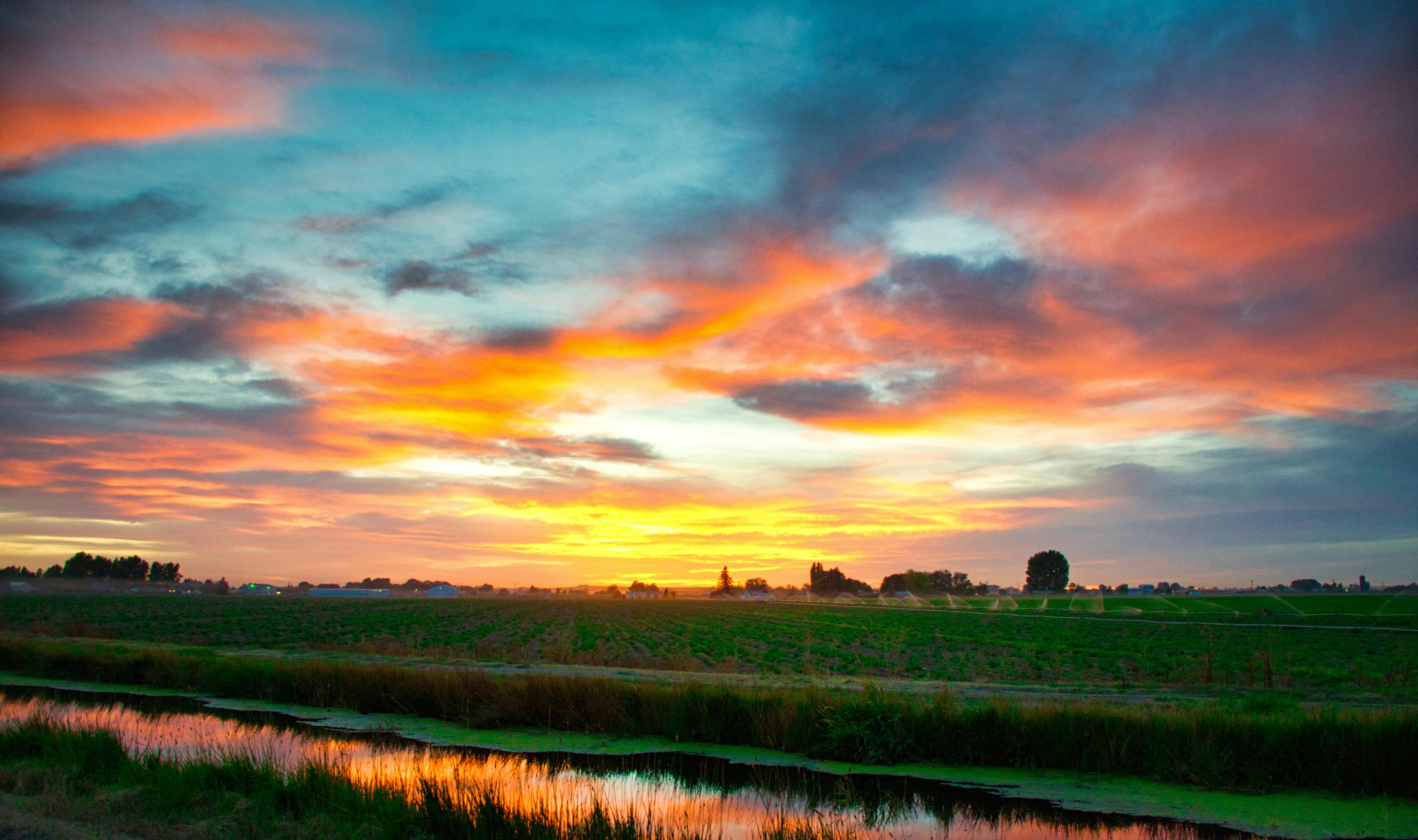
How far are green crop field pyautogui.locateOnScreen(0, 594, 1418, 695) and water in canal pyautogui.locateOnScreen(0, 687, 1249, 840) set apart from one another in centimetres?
1022

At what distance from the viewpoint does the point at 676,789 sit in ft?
40.1

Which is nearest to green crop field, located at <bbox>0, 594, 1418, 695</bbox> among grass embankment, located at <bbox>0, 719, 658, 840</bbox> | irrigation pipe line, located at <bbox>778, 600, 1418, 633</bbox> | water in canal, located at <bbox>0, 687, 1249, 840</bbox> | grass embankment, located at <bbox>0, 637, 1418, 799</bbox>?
irrigation pipe line, located at <bbox>778, 600, 1418, 633</bbox>

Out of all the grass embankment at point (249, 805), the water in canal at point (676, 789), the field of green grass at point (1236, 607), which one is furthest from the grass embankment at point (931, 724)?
the field of green grass at point (1236, 607)

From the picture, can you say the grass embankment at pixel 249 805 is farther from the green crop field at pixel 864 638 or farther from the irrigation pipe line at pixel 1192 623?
the irrigation pipe line at pixel 1192 623

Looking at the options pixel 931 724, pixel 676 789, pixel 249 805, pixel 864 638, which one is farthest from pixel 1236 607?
pixel 249 805

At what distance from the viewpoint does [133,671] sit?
985 inches

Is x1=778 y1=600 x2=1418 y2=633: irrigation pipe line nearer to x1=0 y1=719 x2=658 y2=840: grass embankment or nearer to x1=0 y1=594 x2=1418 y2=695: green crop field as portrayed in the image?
x1=0 y1=594 x2=1418 y2=695: green crop field

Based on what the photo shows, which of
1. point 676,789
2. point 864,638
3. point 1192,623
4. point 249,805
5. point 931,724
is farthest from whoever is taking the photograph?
point 1192,623

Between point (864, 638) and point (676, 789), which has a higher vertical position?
point (676, 789)

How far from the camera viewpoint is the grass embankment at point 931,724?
1214 cm

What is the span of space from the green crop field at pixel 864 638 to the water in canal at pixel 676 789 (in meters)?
10.2

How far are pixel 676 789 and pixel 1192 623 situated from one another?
64.5 meters

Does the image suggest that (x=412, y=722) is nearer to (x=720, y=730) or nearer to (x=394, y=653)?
(x=720, y=730)

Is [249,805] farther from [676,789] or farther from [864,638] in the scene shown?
[864,638]
